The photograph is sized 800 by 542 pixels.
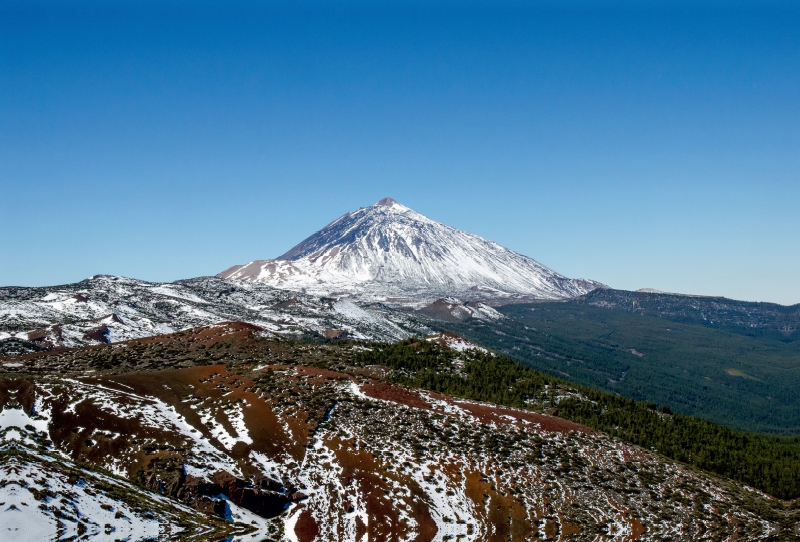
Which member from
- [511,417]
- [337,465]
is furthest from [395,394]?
[337,465]

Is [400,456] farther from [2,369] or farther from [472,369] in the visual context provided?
[2,369]

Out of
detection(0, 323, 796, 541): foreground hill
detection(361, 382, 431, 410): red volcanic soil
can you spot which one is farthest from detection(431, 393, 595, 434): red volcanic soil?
detection(361, 382, 431, 410): red volcanic soil

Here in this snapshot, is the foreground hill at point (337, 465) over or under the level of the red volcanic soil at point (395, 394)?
under

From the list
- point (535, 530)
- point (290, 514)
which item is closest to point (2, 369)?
point (290, 514)

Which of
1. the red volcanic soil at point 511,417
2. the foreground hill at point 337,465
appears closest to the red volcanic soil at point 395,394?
the foreground hill at point 337,465

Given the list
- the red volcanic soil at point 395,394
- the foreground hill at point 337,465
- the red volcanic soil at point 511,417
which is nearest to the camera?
the foreground hill at point 337,465

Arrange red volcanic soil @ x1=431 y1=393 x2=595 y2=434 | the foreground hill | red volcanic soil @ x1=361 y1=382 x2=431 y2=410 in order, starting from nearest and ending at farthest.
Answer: the foreground hill → red volcanic soil @ x1=431 y1=393 x2=595 y2=434 → red volcanic soil @ x1=361 y1=382 x2=431 y2=410

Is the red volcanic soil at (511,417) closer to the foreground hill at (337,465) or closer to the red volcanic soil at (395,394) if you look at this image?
the foreground hill at (337,465)

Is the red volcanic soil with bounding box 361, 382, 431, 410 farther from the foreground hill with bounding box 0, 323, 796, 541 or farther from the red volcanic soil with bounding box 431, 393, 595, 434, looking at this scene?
the red volcanic soil with bounding box 431, 393, 595, 434
